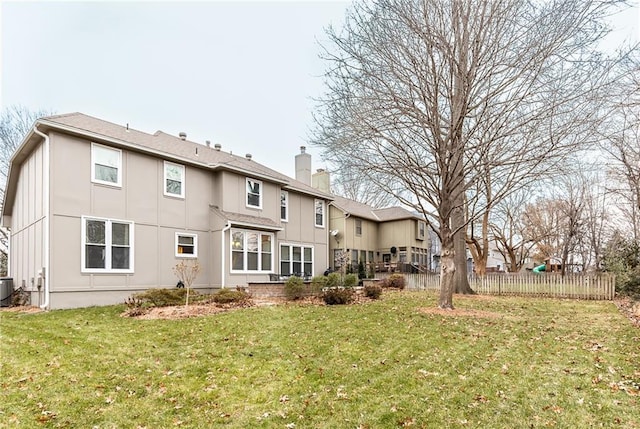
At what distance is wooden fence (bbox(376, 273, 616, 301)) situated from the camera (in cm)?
1664

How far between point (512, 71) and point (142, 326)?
35.5 feet

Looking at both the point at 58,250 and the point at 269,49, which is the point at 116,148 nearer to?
the point at 58,250

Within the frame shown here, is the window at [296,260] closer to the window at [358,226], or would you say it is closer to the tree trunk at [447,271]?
the window at [358,226]

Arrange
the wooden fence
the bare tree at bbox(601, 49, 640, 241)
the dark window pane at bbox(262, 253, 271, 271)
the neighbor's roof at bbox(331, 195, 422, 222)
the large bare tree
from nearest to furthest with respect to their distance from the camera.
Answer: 1. the large bare tree
2. the bare tree at bbox(601, 49, 640, 241)
3. the wooden fence
4. the dark window pane at bbox(262, 253, 271, 271)
5. the neighbor's roof at bbox(331, 195, 422, 222)

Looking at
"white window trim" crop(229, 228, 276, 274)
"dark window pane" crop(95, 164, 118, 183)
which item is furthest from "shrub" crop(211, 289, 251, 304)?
"dark window pane" crop(95, 164, 118, 183)

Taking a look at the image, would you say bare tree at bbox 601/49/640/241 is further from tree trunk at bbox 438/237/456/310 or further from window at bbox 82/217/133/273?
window at bbox 82/217/133/273

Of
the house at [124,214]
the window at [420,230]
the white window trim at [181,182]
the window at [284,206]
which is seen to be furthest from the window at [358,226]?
the white window trim at [181,182]

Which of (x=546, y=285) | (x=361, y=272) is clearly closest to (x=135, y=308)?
(x=361, y=272)

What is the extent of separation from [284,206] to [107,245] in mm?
8702

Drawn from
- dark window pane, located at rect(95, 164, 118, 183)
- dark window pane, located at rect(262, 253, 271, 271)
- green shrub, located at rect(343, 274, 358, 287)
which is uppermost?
dark window pane, located at rect(95, 164, 118, 183)

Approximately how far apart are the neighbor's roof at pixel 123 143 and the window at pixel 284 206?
0.48 metres

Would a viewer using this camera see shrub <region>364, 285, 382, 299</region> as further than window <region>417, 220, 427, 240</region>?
No

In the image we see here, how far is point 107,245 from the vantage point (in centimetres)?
1263

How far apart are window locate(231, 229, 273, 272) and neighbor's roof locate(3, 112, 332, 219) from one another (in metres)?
2.72
